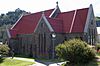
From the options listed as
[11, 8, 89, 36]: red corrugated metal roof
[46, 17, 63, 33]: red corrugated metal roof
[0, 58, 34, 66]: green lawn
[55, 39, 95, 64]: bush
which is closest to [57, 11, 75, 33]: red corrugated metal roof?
[11, 8, 89, 36]: red corrugated metal roof

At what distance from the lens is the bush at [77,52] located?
96.6 ft

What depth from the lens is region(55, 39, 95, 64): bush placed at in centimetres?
2944

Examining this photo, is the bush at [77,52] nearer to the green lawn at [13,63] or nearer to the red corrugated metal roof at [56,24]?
the green lawn at [13,63]

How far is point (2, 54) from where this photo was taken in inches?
1866

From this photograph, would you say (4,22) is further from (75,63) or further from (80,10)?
A: (75,63)

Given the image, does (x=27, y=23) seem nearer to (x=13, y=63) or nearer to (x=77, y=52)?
(x=13, y=63)

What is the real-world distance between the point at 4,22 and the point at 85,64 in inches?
4575

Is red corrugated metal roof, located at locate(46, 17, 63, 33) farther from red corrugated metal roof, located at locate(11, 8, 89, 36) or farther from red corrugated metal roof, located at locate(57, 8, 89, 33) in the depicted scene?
red corrugated metal roof, located at locate(57, 8, 89, 33)

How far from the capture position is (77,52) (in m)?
29.4

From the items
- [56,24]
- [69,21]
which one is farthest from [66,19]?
[56,24]

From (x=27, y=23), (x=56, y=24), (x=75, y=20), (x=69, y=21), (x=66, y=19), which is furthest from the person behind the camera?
(x=27, y=23)

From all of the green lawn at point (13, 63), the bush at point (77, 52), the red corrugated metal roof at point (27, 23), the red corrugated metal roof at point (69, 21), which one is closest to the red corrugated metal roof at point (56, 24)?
the red corrugated metal roof at point (69, 21)

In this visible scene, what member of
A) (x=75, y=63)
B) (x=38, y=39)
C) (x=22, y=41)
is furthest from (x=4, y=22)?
(x=75, y=63)

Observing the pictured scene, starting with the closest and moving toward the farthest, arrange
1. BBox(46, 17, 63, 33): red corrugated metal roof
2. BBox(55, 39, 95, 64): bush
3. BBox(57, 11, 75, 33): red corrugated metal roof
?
1. BBox(55, 39, 95, 64): bush
2. BBox(46, 17, 63, 33): red corrugated metal roof
3. BBox(57, 11, 75, 33): red corrugated metal roof
